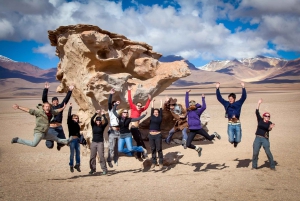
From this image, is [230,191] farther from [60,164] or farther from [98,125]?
[60,164]

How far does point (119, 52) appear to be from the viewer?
10211mm

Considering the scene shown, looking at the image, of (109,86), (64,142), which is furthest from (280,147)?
(64,142)

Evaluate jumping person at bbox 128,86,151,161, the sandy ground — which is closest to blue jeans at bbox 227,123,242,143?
the sandy ground

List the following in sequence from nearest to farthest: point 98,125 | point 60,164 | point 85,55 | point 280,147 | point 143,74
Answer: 1. point 98,125
2. point 60,164
3. point 85,55
4. point 280,147
5. point 143,74

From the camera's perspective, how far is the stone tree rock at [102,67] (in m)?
9.06

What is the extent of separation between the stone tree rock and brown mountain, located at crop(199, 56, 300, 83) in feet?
322

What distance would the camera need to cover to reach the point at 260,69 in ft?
474

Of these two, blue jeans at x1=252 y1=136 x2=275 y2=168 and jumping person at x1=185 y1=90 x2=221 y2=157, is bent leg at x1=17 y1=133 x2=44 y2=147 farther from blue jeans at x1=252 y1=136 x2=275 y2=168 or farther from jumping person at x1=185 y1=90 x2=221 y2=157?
blue jeans at x1=252 y1=136 x2=275 y2=168

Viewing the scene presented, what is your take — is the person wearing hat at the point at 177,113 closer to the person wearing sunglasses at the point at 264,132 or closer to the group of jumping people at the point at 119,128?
the group of jumping people at the point at 119,128

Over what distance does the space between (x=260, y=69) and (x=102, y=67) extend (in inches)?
5867

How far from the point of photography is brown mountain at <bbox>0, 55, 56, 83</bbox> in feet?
379

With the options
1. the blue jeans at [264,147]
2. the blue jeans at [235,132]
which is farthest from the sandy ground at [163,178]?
the blue jeans at [235,132]

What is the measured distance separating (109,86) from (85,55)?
1.48 metres

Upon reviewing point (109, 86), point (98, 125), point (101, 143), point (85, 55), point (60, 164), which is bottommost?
point (60, 164)
